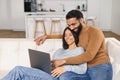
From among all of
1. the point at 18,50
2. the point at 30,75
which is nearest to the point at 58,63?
the point at 30,75

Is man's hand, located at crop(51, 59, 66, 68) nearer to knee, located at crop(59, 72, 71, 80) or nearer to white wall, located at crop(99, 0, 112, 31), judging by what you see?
knee, located at crop(59, 72, 71, 80)

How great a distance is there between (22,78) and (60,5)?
7970 millimetres

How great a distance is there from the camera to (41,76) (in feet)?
7.11

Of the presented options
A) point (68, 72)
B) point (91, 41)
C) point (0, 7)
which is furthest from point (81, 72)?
point (0, 7)

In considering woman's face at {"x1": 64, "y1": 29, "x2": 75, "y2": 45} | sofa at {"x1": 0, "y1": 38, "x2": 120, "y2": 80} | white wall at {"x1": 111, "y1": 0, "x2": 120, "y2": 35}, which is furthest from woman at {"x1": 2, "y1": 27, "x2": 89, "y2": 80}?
white wall at {"x1": 111, "y1": 0, "x2": 120, "y2": 35}

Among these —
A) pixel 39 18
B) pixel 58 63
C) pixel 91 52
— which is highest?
pixel 39 18

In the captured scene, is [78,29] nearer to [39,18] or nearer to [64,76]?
[64,76]

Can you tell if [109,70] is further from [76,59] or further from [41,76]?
[41,76]

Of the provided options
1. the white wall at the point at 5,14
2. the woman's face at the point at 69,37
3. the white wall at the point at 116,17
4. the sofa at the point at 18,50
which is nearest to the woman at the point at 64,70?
the woman's face at the point at 69,37

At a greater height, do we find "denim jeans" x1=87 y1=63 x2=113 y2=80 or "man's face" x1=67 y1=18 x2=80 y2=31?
"man's face" x1=67 y1=18 x2=80 y2=31

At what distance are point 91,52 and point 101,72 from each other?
0.22 metres

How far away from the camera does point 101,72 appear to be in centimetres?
229

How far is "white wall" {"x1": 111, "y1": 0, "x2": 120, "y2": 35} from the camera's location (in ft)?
28.4

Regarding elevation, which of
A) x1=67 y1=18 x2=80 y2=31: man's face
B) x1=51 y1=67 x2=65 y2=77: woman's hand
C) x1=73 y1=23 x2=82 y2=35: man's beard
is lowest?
x1=51 y1=67 x2=65 y2=77: woman's hand
